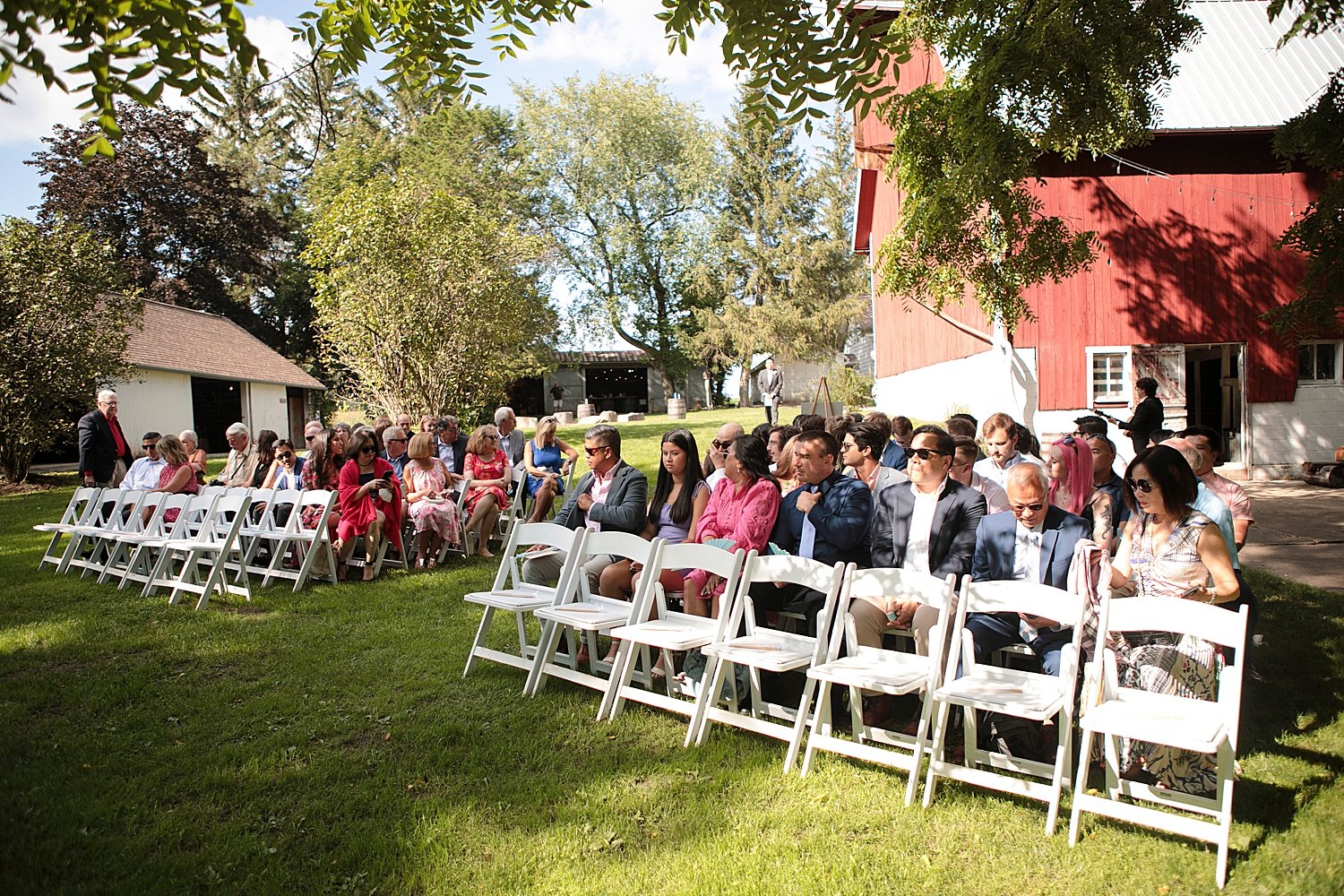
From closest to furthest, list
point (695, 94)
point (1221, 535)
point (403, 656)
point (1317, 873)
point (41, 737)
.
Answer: point (1317, 873), point (1221, 535), point (41, 737), point (403, 656), point (695, 94)

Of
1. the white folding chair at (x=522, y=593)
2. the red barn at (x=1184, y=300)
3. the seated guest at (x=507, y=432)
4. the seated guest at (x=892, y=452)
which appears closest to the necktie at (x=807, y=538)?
the white folding chair at (x=522, y=593)

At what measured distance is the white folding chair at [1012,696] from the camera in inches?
140

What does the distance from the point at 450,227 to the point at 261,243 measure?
2121cm

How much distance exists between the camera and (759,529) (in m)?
5.42

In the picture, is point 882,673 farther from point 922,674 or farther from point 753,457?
point 753,457

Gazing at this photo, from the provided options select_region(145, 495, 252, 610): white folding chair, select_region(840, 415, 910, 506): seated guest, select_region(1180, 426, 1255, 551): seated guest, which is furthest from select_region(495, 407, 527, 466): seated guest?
select_region(1180, 426, 1255, 551): seated guest

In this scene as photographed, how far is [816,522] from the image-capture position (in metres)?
5.32

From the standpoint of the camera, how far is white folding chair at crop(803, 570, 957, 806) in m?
3.83

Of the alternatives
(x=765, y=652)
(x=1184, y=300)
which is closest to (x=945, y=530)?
(x=765, y=652)

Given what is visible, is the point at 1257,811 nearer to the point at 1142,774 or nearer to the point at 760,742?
the point at 1142,774

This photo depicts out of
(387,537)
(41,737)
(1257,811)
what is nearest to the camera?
(1257,811)

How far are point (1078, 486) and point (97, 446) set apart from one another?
39.2 ft

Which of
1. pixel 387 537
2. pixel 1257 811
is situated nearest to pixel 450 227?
pixel 387 537

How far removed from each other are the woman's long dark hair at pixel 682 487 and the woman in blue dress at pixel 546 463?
12.7 ft
